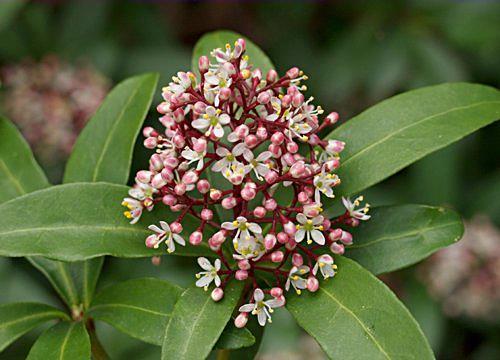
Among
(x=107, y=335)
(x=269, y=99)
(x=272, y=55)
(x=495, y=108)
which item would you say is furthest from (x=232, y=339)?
(x=272, y=55)

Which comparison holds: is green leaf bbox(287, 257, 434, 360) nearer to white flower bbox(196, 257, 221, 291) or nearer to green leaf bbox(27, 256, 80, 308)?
white flower bbox(196, 257, 221, 291)

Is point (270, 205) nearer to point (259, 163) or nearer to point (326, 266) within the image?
point (259, 163)

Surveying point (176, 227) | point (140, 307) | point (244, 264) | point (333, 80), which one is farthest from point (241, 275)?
point (333, 80)

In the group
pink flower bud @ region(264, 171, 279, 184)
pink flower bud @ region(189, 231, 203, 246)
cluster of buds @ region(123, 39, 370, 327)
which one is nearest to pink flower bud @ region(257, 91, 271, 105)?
cluster of buds @ region(123, 39, 370, 327)

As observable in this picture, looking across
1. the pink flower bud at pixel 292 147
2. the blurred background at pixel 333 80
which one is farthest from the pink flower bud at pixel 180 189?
the blurred background at pixel 333 80

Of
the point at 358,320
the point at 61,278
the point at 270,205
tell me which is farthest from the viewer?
the point at 61,278

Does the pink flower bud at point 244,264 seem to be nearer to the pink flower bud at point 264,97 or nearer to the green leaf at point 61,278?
the pink flower bud at point 264,97

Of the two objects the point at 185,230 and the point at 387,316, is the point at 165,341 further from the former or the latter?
the point at 387,316
